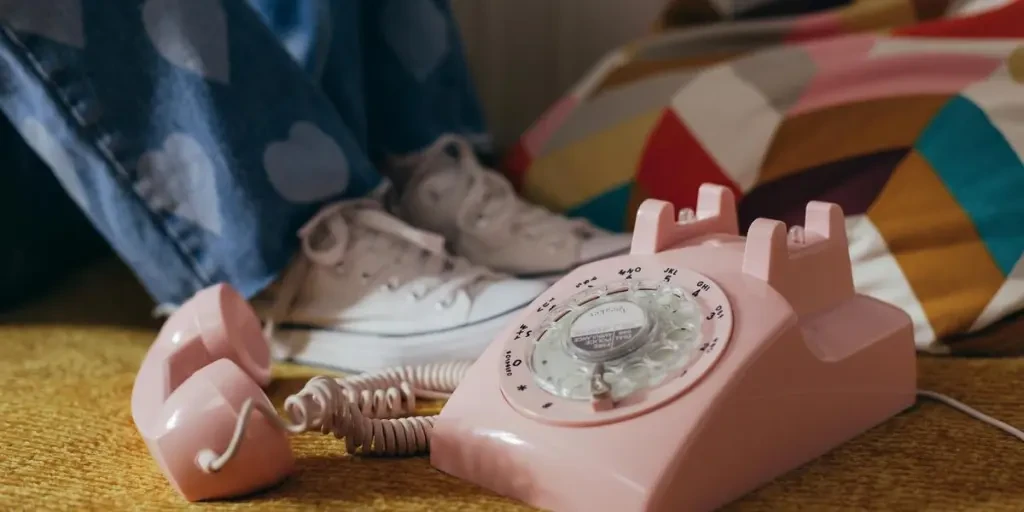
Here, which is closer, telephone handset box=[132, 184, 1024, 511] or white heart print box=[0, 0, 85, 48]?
telephone handset box=[132, 184, 1024, 511]

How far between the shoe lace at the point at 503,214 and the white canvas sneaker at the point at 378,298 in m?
0.07

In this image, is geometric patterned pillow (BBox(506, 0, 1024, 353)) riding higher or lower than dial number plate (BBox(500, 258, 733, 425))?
lower

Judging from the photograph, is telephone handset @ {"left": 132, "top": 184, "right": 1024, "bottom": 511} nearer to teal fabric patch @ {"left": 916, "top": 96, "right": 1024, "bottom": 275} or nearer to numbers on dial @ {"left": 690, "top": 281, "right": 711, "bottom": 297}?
numbers on dial @ {"left": 690, "top": 281, "right": 711, "bottom": 297}

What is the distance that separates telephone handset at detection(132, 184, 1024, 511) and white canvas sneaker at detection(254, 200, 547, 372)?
16cm

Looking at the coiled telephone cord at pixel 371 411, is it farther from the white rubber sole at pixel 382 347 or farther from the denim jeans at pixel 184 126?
the denim jeans at pixel 184 126

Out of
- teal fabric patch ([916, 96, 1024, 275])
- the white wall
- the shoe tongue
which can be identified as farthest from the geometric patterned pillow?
the white wall

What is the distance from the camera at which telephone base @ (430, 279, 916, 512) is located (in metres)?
0.47

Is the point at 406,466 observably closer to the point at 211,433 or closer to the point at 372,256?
the point at 211,433

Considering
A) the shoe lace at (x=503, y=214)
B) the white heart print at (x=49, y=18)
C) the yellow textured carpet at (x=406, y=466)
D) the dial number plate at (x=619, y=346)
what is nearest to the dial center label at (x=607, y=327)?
the dial number plate at (x=619, y=346)

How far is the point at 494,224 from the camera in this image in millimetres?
902

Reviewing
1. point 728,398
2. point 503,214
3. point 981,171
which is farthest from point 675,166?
point 728,398

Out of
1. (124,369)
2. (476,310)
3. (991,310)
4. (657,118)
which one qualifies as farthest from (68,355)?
(991,310)

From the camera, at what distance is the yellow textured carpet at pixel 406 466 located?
0.52 metres

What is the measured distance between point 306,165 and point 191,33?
0.15m
